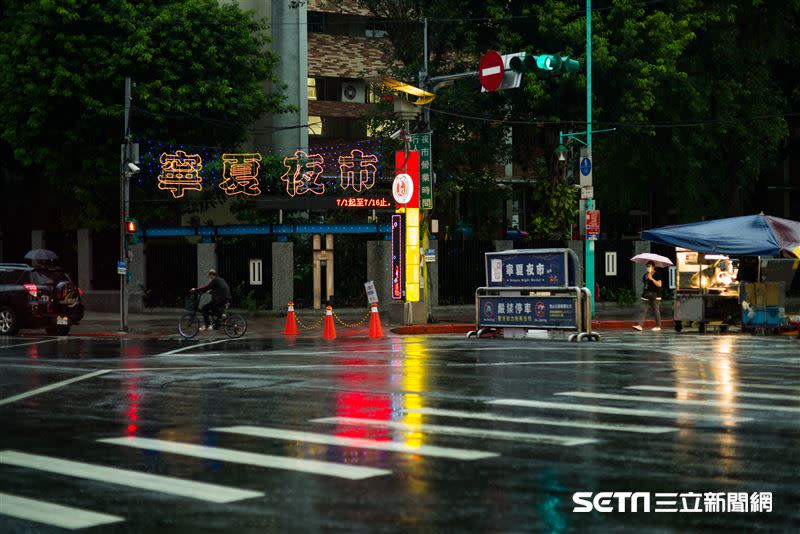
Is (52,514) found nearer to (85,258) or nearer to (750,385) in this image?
(750,385)

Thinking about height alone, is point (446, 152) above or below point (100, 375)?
above

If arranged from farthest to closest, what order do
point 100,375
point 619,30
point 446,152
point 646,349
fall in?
1. point 446,152
2. point 619,30
3. point 646,349
4. point 100,375

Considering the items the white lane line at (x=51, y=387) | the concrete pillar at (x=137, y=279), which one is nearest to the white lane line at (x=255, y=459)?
the white lane line at (x=51, y=387)

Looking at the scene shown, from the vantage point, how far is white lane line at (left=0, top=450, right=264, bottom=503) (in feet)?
26.0

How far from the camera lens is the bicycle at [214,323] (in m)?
29.0

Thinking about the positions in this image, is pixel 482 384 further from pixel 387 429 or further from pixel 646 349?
pixel 646 349

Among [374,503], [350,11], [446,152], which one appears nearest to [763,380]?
[374,503]

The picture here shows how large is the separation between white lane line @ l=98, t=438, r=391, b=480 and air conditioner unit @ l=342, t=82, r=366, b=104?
44.8m

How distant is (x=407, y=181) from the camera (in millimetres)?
31062

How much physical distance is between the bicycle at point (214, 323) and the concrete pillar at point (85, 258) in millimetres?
16064

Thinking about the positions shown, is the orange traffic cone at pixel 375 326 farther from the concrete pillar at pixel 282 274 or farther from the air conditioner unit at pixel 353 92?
the air conditioner unit at pixel 353 92

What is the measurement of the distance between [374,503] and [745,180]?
4304 cm

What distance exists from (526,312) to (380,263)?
11.8m

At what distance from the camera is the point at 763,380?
16.2 meters
